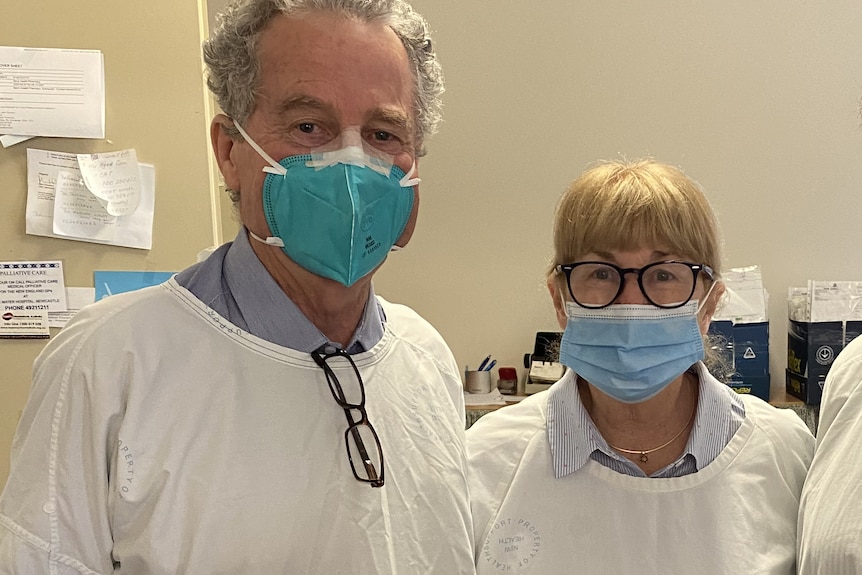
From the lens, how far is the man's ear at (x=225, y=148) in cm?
117

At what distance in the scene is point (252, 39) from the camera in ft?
3.74

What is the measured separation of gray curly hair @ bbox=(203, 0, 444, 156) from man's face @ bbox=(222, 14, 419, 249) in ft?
0.05

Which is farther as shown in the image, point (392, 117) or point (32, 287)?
point (32, 287)

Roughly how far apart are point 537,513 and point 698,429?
358mm

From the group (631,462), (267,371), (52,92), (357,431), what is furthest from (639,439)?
(52,92)

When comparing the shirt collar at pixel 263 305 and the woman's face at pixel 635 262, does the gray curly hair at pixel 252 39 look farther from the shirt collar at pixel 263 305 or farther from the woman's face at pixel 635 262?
the woman's face at pixel 635 262

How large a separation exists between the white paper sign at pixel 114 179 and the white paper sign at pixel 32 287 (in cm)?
22

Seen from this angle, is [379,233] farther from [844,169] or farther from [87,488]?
[844,169]

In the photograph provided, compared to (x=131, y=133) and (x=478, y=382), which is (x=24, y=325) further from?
(x=478, y=382)

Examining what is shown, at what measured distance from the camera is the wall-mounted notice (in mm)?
1933

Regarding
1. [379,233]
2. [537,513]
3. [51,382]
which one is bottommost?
[537,513]

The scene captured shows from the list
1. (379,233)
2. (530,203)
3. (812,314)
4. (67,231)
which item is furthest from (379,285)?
(379,233)

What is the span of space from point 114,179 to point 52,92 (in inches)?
10.7

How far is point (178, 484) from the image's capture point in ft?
3.40
